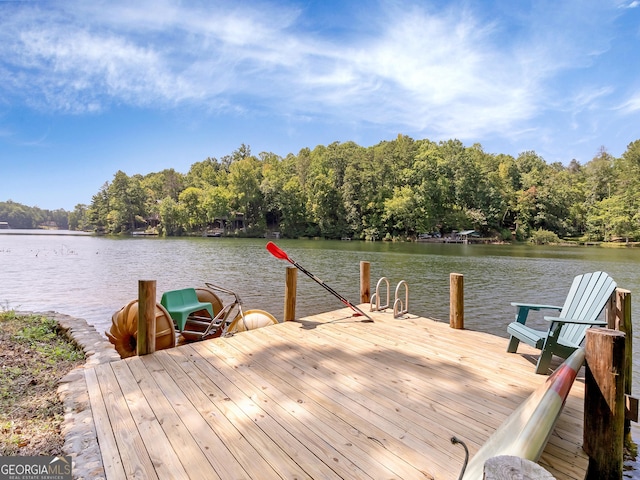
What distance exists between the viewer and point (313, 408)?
2.31 metres

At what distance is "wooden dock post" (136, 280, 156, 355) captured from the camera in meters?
3.29

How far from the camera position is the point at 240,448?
6.13ft

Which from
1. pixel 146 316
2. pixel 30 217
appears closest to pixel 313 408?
pixel 146 316

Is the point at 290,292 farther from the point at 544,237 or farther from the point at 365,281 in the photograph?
the point at 544,237

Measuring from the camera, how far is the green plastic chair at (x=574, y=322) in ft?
9.07

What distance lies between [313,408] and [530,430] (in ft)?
4.90

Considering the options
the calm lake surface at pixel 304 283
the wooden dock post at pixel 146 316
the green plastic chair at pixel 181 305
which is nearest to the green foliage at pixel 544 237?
the calm lake surface at pixel 304 283

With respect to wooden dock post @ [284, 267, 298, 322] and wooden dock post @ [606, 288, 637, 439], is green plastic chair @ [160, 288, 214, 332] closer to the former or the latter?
wooden dock post @ [284, 267, 298, 322]

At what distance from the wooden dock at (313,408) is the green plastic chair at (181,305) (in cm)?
115

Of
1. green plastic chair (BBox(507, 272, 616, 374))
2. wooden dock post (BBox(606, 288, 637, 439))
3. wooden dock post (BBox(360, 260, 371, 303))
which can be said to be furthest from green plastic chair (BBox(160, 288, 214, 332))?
wooden dock post (BBox(606, 288, 637, 439))

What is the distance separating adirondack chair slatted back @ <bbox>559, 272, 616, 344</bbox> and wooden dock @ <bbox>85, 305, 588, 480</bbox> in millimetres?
461

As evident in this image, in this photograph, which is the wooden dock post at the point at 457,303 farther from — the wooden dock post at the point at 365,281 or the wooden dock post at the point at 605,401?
the wooden dock post at the point at 605,401

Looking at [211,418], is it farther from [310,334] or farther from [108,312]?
[108,312]

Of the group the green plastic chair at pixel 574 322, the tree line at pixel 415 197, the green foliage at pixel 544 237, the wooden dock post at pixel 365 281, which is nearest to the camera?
the green plastic chair at pixel 574 322
